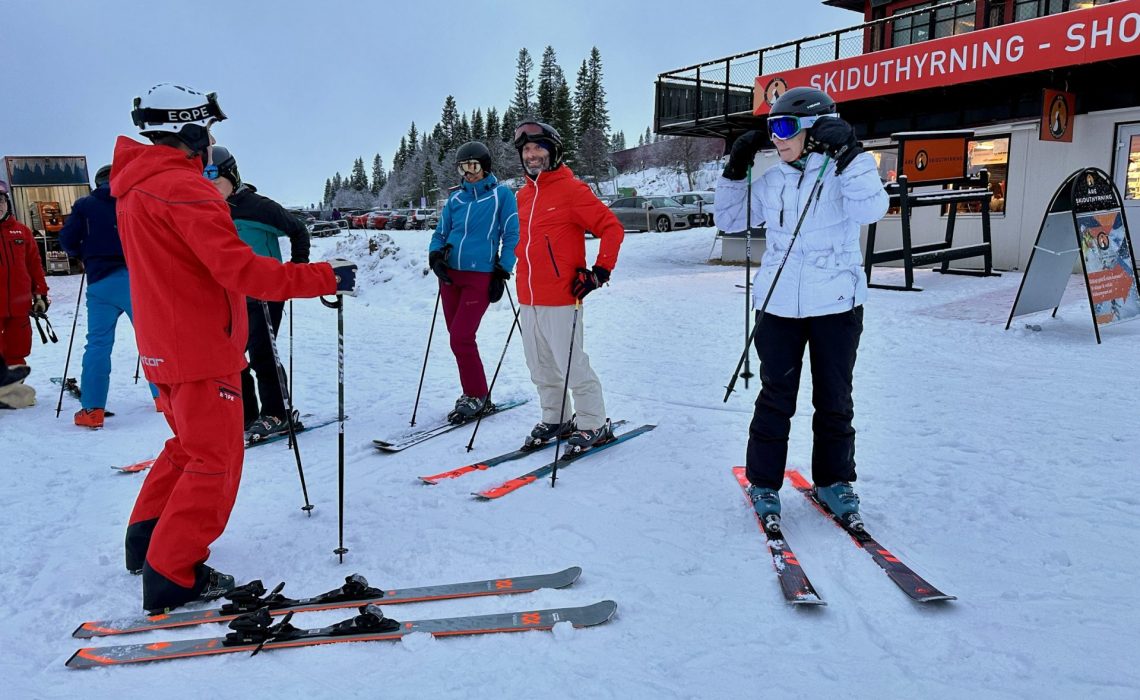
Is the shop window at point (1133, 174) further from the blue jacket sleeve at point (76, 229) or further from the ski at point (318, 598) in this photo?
the blue jacket sleeve at point (76, 229)

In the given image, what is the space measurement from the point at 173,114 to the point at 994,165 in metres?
14.4

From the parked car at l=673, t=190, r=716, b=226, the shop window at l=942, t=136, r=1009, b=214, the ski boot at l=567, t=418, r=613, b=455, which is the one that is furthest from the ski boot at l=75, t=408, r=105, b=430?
the parked car at l=673, t=190, r=716, b=226

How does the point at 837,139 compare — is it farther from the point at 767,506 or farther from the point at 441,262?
the point at 441,262

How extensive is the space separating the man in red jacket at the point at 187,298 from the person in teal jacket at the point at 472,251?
239cm

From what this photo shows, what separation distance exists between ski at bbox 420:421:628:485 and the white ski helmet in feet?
6.96

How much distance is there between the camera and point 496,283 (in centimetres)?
538

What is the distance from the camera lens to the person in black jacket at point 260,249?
4723mm

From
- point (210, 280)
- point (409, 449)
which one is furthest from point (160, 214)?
point (409, 449)

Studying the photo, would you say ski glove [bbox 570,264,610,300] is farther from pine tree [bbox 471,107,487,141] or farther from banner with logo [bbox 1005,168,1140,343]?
pine tree [bbox 471,107,487,141]

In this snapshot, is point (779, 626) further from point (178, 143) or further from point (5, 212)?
point (5, 212)

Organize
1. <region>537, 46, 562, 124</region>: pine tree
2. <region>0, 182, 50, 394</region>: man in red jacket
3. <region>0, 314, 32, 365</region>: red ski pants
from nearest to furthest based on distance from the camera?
<region>0, 182, 50, 394</region>: man in red jacket < <region>0, 314, 32, 365</region>: red ski pants < <region>537, 46, 562, 124</region>: pine tree

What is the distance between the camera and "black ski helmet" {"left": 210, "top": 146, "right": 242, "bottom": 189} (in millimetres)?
4469

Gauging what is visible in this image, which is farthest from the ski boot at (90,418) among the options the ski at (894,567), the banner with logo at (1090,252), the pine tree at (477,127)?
the pine tree at (477,127)

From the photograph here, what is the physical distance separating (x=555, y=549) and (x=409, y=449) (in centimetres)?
188
